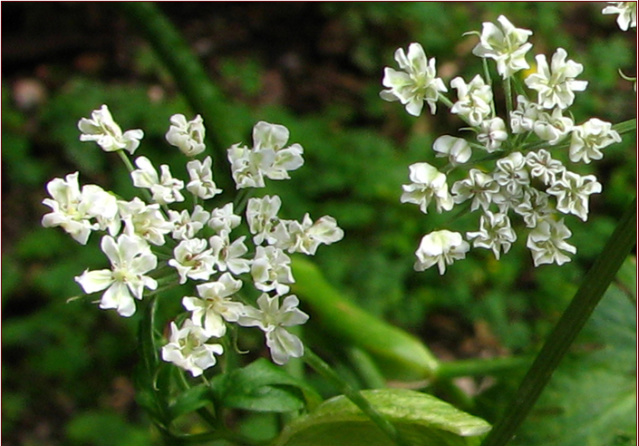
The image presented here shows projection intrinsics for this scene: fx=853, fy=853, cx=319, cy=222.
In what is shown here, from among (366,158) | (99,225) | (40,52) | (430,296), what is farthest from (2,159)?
(99,225)

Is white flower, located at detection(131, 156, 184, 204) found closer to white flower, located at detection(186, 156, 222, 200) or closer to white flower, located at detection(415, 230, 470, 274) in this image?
white flower, located at detection(186, 156, 222, 200)

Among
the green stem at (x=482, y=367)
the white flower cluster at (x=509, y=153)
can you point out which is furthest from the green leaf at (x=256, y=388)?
the green stem at (x=482, y=367)

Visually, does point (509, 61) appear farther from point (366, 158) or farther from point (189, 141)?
point (366, 158)

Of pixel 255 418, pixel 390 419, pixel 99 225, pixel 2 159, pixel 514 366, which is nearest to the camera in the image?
pixel 99 225

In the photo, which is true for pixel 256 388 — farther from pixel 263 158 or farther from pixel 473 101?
pixel 473 101

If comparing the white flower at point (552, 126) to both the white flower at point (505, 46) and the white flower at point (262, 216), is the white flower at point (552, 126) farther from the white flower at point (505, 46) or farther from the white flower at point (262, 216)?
the white flower at point (262, 216)

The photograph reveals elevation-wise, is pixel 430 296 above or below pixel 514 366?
below

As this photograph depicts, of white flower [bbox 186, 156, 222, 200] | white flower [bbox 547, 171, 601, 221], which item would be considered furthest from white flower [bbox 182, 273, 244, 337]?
white flower [bbox 547, 171, 601, 221]
